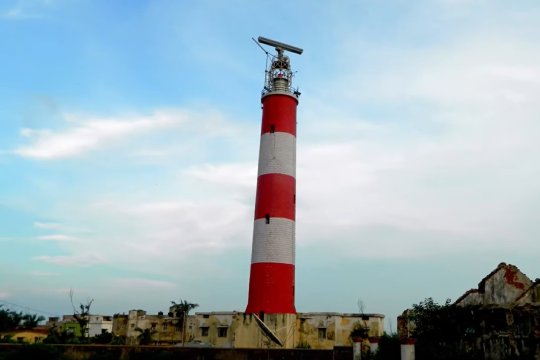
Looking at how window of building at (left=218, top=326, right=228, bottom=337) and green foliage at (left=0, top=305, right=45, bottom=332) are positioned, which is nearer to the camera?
window of building at (left=218, top=326, right=228, bottom=337)

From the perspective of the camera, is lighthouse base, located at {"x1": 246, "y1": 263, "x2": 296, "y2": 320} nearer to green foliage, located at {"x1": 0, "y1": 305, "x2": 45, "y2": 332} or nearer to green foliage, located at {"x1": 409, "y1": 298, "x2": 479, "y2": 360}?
green foliage, located at {"x1": 409, "y1": 298, "x2": 479, "y2": 360}

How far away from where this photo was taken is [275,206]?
2892 centimetres

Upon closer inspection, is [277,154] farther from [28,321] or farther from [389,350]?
[28,321]

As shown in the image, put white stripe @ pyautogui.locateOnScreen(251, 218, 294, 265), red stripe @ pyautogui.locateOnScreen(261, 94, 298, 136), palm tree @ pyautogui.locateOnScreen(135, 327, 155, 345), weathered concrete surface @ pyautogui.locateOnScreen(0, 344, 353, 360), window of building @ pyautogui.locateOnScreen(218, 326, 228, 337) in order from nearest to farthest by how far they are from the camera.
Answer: weathered concrete surface @ pyautogui.locateOnScreen(0, 344, 353, 360), white stripe @ pyautogui.locateOnScreen(251, 218, 294, 265), window of building @ pyautogui.locateOnScreen(218, 326, 228, 337), red stripe @ pyautogui.locateOnScreen(261, 94, 298, 136), palm tree @ pyautogui.locateOnScreen(135, 327, 155, 345)

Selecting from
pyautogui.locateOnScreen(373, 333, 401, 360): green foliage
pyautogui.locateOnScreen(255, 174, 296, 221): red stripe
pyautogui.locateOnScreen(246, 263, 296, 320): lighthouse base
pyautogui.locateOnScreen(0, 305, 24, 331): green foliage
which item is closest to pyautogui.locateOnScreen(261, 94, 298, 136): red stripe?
pyautogui.locateOnScreen(255, 174, 296, 221): red stripe

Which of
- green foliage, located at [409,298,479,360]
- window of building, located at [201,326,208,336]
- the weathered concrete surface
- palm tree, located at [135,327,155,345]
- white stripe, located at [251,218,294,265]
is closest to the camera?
green foliage, located at [409,298,479,360]

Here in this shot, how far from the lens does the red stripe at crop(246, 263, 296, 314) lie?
1087 inches

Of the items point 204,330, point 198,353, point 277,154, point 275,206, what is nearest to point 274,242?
point 275,206

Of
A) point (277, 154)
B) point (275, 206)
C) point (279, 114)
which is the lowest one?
point (275, 206)

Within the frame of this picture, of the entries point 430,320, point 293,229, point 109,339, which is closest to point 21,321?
point 109,339

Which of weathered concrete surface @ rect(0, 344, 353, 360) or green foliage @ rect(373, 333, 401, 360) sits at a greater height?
green foliage @ rect(373, 333, 401, 360)

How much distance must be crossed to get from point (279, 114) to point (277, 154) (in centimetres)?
267

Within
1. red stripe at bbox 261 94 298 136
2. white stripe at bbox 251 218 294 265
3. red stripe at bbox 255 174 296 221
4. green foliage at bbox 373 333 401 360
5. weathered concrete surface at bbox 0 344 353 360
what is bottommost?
weathered concrete surface at bbox 0 344 353 360

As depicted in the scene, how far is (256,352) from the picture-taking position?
79.3 ft
